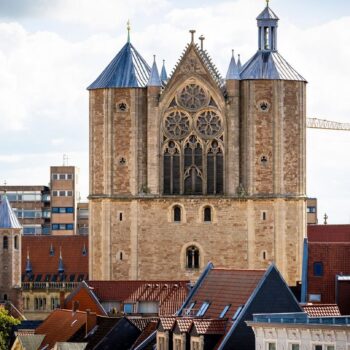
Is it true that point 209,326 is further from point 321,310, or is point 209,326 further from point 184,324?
point 321,310

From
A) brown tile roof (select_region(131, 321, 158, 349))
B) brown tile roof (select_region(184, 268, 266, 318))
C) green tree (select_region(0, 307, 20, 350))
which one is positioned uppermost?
brown tile roof (select_region(184, 268, 266, 318))

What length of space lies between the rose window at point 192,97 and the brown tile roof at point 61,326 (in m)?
22.8

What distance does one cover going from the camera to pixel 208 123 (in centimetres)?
15212

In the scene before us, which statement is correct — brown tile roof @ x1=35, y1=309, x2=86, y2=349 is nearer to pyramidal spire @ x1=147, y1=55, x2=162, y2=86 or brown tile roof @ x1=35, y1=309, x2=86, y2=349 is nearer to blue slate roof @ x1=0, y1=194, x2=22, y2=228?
pyramidal spire @ x1=147, y1=55, x2=162, y2=86

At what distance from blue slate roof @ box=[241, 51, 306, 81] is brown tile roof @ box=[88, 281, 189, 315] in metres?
16.0

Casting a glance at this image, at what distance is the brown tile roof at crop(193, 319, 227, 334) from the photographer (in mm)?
95356

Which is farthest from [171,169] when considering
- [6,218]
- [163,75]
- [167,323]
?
[167,323]

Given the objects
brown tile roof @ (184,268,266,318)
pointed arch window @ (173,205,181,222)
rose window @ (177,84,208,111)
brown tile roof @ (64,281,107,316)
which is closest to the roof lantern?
rose window @ (177,84,208,111)

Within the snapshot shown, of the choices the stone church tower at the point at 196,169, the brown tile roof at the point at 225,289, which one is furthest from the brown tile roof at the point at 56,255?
the brown tile roof at the point at 225,289

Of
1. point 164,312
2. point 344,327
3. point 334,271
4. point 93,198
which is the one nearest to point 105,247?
point 93,198

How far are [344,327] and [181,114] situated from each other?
7404cm

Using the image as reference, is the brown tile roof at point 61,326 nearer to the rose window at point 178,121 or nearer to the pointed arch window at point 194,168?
the pointed arch window at point 194,168

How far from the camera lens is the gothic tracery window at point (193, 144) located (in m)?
152

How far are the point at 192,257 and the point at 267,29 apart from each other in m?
16.6
